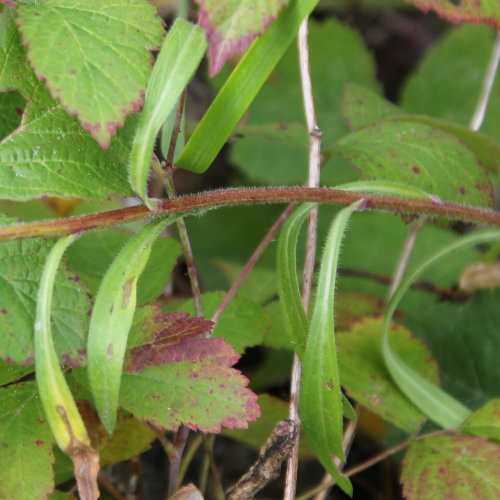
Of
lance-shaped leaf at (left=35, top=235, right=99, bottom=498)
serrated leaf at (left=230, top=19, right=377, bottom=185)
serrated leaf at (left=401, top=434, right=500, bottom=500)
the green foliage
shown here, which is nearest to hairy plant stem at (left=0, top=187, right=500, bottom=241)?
the green foliage

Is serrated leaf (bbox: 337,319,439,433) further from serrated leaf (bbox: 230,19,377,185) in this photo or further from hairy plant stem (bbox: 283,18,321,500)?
serrated leaf (bbox: 230,19,377,185)

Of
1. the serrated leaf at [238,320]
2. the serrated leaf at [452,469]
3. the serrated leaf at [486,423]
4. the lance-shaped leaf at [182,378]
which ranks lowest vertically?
the serrated leaf at [452,469]

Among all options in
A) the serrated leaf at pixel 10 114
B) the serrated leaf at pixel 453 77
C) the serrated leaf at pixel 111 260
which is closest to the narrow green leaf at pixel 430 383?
the serrated leaf at pixel 111 260

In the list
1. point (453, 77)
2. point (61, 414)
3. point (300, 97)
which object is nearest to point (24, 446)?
point (61, 414)

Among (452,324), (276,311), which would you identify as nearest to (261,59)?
(276,311)

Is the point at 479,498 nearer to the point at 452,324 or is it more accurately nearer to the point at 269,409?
the point at 269,409

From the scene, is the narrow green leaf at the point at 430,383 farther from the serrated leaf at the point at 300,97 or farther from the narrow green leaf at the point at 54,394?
the serrated leaf at the point at 300,97
